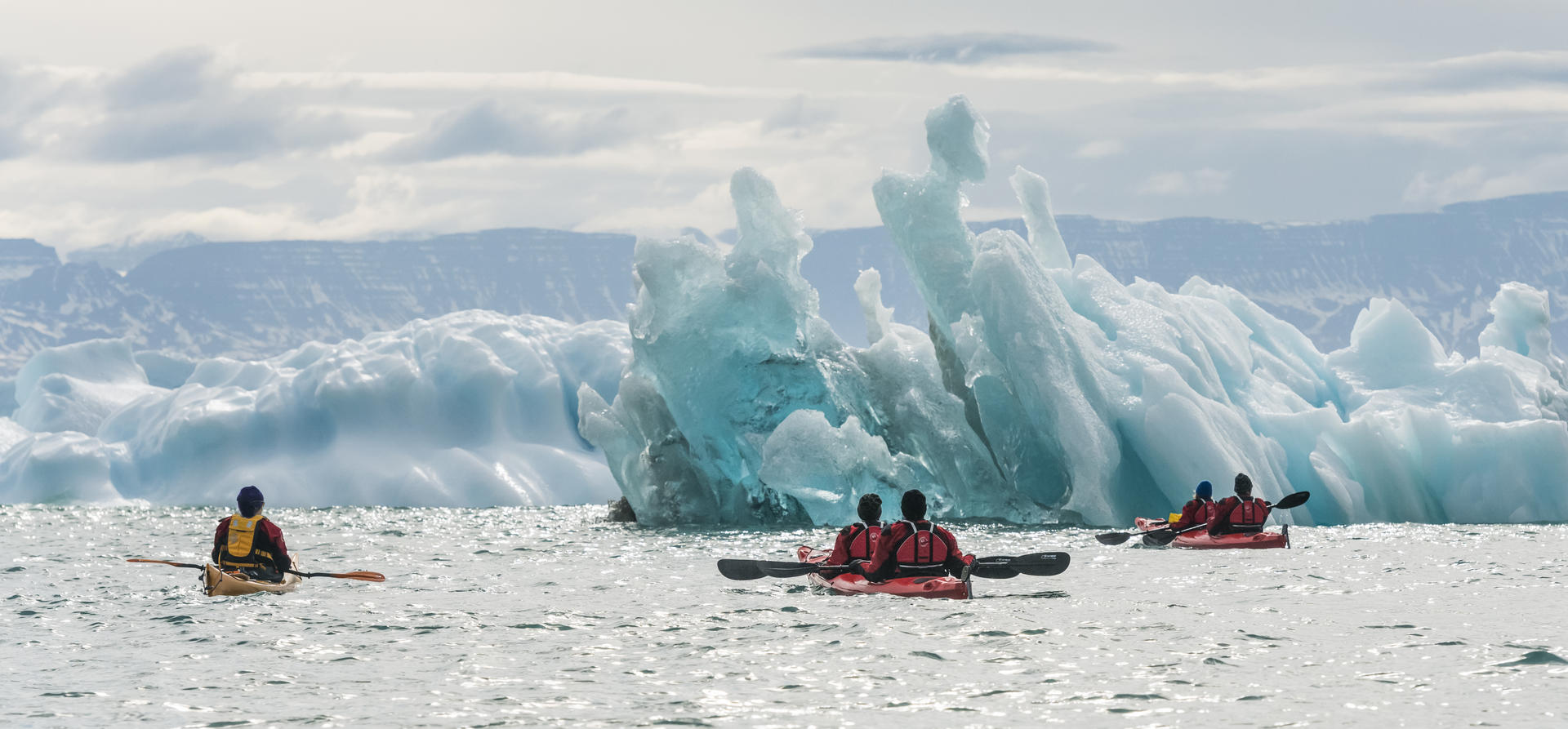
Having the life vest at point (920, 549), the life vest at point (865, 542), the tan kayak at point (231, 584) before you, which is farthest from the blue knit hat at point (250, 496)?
the life vest at point (920, 549)

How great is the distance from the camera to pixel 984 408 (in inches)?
1141

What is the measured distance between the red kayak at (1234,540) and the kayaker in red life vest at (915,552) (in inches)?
299

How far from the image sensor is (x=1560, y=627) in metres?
14.7

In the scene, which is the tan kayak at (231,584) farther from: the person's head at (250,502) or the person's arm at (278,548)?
the person's head at (250,502)

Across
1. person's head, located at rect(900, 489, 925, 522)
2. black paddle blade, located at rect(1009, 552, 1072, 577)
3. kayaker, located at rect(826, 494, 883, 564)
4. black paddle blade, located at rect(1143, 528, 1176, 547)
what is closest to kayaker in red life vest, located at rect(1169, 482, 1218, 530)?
black paddle blade, located at rect(1143, 528, 1176, 547)

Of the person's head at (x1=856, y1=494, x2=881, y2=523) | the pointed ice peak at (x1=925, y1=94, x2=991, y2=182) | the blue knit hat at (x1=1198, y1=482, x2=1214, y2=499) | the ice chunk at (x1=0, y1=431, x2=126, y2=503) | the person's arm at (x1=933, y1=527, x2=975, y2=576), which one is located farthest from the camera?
the ice chunk at (x1=0, y1=431, x2=126, y2=503)

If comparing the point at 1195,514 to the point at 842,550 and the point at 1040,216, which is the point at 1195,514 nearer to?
the point at 842,550

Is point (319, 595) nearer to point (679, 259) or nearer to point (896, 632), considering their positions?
point (896, 632)

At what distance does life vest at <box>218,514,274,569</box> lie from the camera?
1805 cm

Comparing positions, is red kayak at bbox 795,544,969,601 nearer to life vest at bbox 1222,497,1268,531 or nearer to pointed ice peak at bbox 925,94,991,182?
life vest at bbox 1222,497,1268,531

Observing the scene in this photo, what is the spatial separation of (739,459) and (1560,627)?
17.0m

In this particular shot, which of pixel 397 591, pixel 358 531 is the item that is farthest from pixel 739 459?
pixel 397 591

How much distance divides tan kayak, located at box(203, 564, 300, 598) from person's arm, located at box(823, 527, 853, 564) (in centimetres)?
635

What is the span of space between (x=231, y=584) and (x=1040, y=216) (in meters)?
19.7
